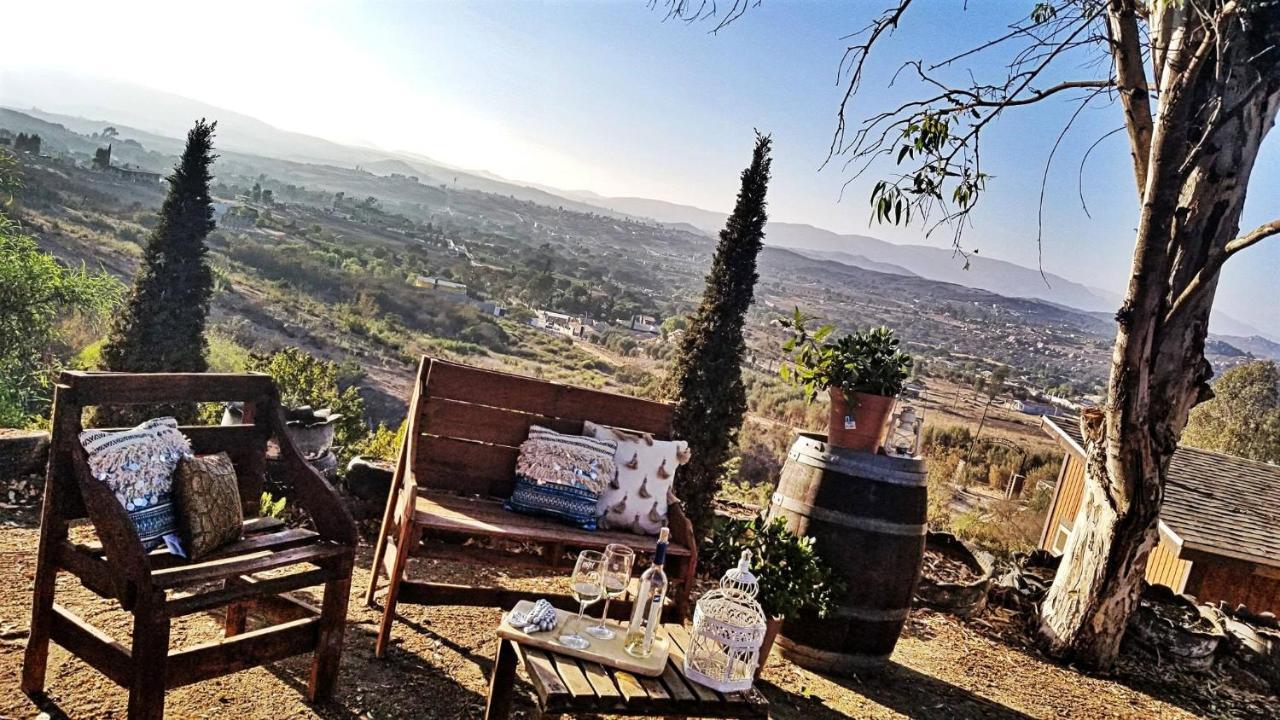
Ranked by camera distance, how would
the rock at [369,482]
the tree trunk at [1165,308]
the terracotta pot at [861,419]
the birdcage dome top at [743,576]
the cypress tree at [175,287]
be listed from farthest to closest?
the cypress tree at [175,287] < the rock at [369,482] < the tree trunk at [1165,308] < the terracotta pot at [861,419] < the birdcage dome top at [743,576]

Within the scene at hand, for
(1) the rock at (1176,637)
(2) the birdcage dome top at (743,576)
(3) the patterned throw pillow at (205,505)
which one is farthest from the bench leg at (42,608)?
(1) the rock at (1176,637)

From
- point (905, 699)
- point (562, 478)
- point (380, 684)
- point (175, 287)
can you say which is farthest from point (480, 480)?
point (175, 287)

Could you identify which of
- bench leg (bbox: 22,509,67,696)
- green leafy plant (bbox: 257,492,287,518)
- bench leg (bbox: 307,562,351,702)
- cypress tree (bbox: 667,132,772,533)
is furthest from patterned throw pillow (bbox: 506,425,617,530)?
cypress tree (bbox: 667,132,772,533)

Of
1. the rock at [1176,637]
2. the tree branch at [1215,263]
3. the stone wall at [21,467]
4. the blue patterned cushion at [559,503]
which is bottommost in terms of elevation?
the stone wall at [21,467]

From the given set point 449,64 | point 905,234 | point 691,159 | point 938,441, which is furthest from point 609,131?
point 905,234

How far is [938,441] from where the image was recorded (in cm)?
1933

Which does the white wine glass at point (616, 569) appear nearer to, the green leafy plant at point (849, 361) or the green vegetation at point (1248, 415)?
the green leafy plant at point (849, 361)

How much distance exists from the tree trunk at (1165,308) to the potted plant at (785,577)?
80.8 inches

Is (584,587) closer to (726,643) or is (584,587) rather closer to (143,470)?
(726,643)

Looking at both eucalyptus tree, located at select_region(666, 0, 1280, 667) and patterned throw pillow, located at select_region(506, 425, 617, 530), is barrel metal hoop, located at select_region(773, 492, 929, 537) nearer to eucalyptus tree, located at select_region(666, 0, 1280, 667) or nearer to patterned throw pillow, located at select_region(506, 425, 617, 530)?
patterned throw pillow, located at select_region(506, 425, 617, 530)

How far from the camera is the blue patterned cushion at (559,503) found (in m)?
3.67

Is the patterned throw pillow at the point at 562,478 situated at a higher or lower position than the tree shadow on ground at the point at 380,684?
Result: higher

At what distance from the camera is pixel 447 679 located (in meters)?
3.11

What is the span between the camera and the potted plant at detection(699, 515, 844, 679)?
3645 millimetres
